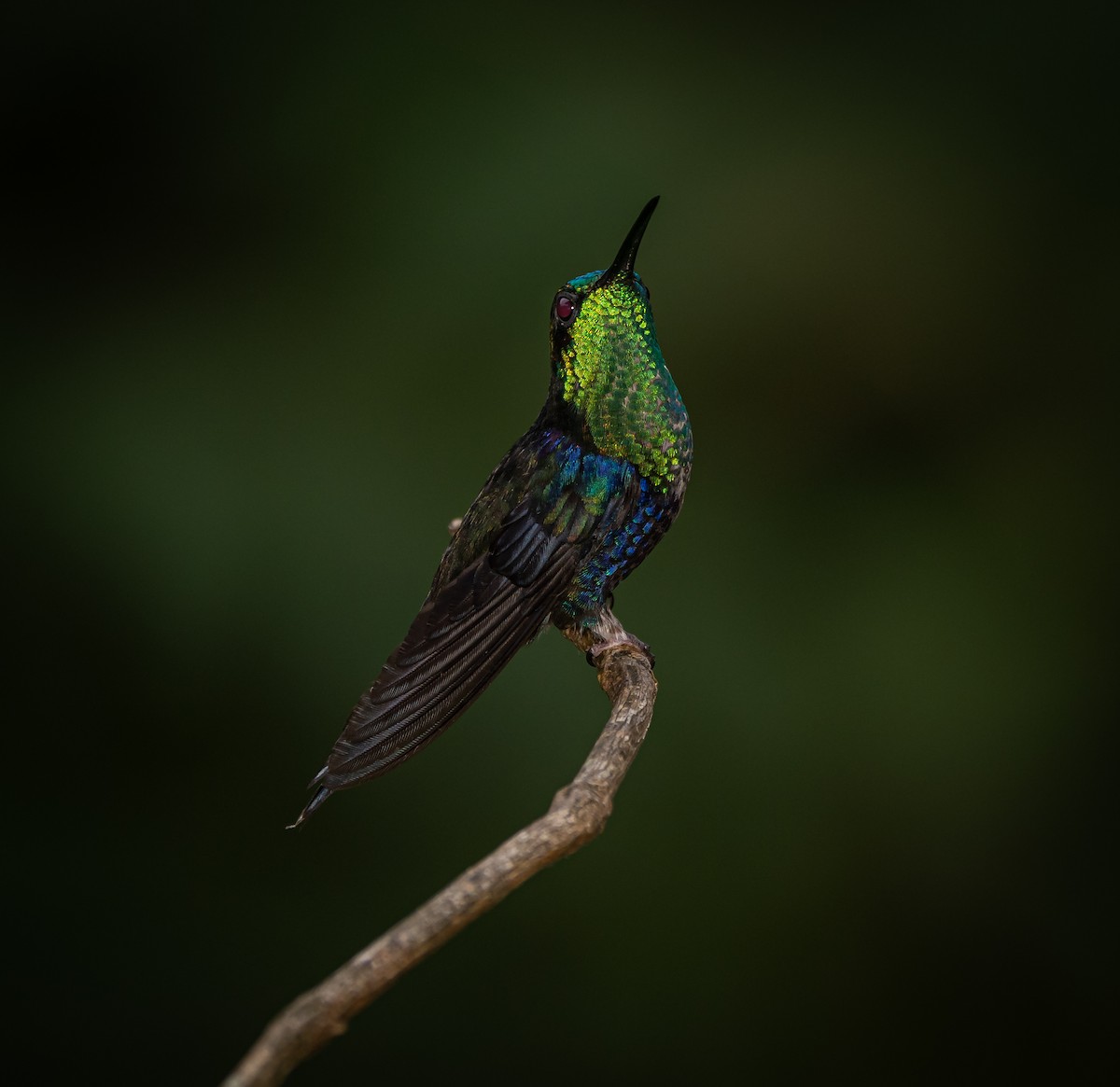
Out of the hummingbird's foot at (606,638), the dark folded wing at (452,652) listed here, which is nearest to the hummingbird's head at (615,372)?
the dark folded wing at (452,652)

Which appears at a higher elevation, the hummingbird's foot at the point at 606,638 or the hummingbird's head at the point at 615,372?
the hummingbird's head at the point at 615,372

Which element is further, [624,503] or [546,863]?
[624,503]

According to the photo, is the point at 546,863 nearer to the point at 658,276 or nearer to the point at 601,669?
the point at 601,669

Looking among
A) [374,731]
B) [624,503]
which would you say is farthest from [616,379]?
[374,731]

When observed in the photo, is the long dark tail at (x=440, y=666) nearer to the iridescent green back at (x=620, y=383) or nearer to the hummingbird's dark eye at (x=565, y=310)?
the iridescent green back at (x=620, y=383)

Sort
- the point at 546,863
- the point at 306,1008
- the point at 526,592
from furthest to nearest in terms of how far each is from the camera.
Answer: the point at 526,592
the point at 546,863
the point at 306,1008

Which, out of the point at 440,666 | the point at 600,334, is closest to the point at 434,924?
the point at 440,666

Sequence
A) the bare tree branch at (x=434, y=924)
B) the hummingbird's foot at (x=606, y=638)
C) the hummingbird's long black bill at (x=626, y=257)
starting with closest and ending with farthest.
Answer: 1. the bare tree branch at (x=434, y=924)
2. the hummingbird's long black bill at (x=626, y=257)
3. the hummingbird's foot at (x=606, y=638)
